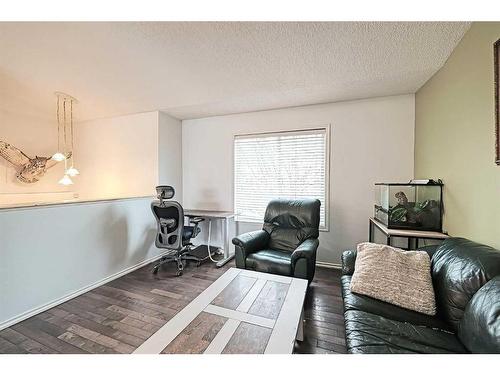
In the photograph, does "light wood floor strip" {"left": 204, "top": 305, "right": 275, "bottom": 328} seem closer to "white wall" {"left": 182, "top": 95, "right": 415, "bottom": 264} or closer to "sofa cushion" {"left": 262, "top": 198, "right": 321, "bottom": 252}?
"sofa cushion" {"left": 262, "top": 198, "right": 321, "bottom": 252}

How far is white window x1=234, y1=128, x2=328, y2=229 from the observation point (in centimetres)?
318

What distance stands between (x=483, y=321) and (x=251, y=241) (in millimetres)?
1867

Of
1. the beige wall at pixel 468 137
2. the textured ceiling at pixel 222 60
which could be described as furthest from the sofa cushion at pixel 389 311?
the textured ceiling at pixel 222 60

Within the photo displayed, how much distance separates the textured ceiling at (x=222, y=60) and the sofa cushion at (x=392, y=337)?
2.17 meters

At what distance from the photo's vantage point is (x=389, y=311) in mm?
1369

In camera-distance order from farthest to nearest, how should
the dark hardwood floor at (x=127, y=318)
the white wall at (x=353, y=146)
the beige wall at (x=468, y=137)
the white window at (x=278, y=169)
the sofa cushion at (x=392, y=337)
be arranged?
the white window at (x=278, y=169) < the white wall at (x=353, y=146) < the dark hardwood floor at (x=127, y=318) < the beige wall at (x=468, y=137) < the sofa cushion at (x=392, y=337)

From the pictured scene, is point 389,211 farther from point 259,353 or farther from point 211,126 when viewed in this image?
point 211,126

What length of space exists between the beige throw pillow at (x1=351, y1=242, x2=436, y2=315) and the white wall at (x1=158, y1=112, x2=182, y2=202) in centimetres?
314

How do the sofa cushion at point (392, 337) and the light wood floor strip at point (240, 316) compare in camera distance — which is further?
the light wood floor strip at point (240, 316)

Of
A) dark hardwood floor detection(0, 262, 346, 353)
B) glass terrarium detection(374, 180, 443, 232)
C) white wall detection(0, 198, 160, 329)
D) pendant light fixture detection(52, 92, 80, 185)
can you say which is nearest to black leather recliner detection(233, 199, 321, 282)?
dark hardwood floor detection(0, 262, 346, 353)

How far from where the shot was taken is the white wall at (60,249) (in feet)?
6.15

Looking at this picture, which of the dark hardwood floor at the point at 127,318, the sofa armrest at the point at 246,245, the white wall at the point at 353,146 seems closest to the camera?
the dark hardwood floor at the point at 127,318

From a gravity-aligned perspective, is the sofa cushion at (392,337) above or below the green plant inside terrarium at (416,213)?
below

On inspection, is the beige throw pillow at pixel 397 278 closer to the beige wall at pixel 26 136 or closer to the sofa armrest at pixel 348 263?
the sofa armrest at pixel 348 263
